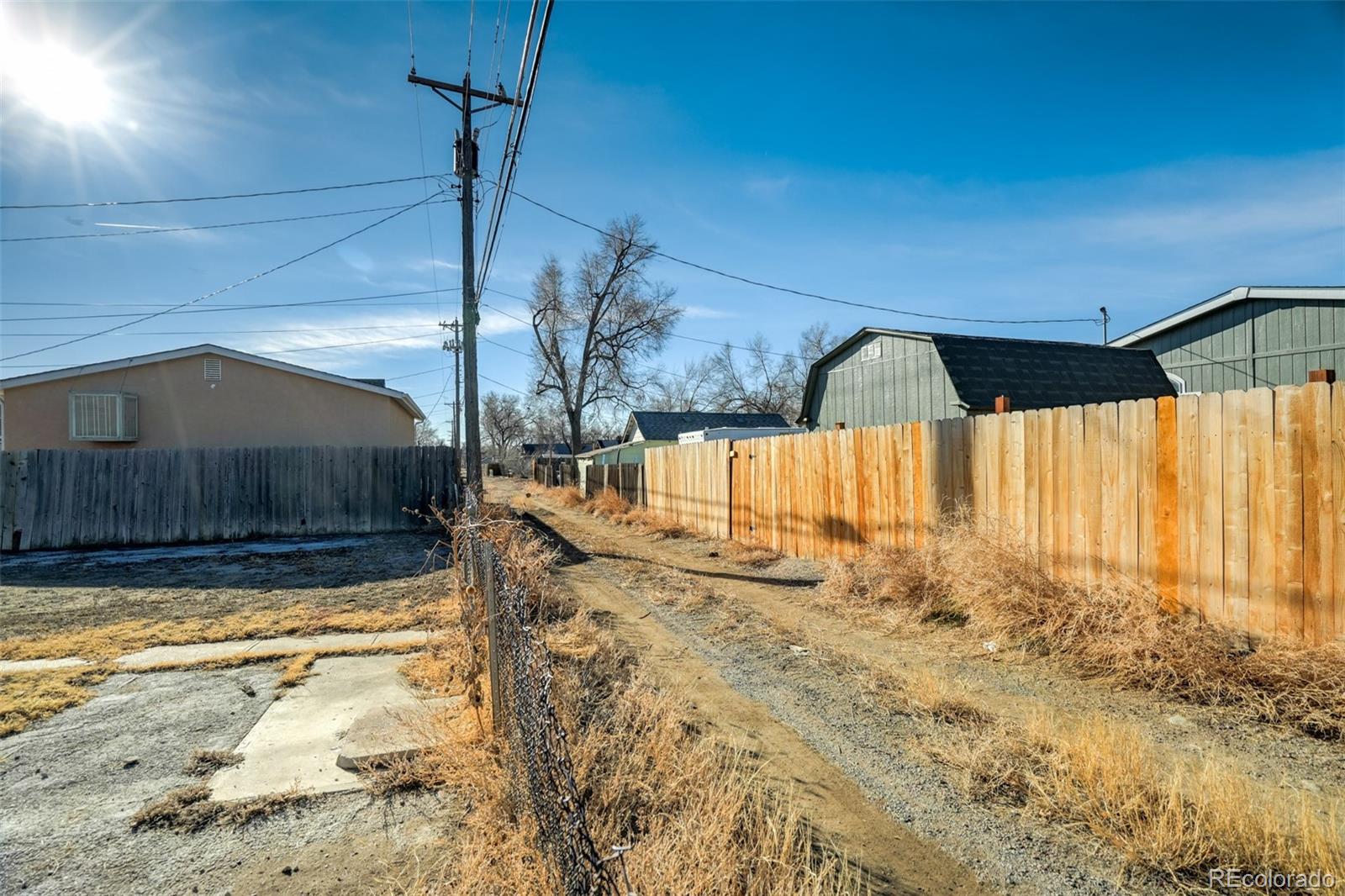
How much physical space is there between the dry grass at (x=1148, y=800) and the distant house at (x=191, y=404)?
1658 centimetres

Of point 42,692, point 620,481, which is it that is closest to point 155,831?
point 42,692

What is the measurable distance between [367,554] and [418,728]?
8.36 m

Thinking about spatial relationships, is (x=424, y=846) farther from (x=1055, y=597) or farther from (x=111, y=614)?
(x=111, y=614)

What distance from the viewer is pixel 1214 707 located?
3695mm

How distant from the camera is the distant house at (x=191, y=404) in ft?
46.3

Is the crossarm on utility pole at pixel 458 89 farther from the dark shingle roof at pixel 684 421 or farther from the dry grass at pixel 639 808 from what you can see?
the dark shingle roof at pixel 684 421

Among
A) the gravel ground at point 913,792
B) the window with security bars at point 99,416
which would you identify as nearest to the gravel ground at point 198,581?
the window with security bars at point 99,416

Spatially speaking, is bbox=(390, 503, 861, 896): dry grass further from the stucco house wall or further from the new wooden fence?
the stucco house wall

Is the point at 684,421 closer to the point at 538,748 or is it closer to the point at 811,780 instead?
the point at 811,780

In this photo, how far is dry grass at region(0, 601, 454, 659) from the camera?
213 inches

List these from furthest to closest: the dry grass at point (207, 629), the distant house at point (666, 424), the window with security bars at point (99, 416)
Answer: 1. the distant house at point (666, 424)
2. the window with security bars at point (99, 416)
3. the dry grass at point (207, 629)

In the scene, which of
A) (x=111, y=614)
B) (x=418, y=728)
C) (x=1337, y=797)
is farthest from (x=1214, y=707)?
(x=111, y=614)

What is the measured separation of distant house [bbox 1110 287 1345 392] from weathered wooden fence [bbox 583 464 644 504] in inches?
538

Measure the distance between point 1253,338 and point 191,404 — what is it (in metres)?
25.3
